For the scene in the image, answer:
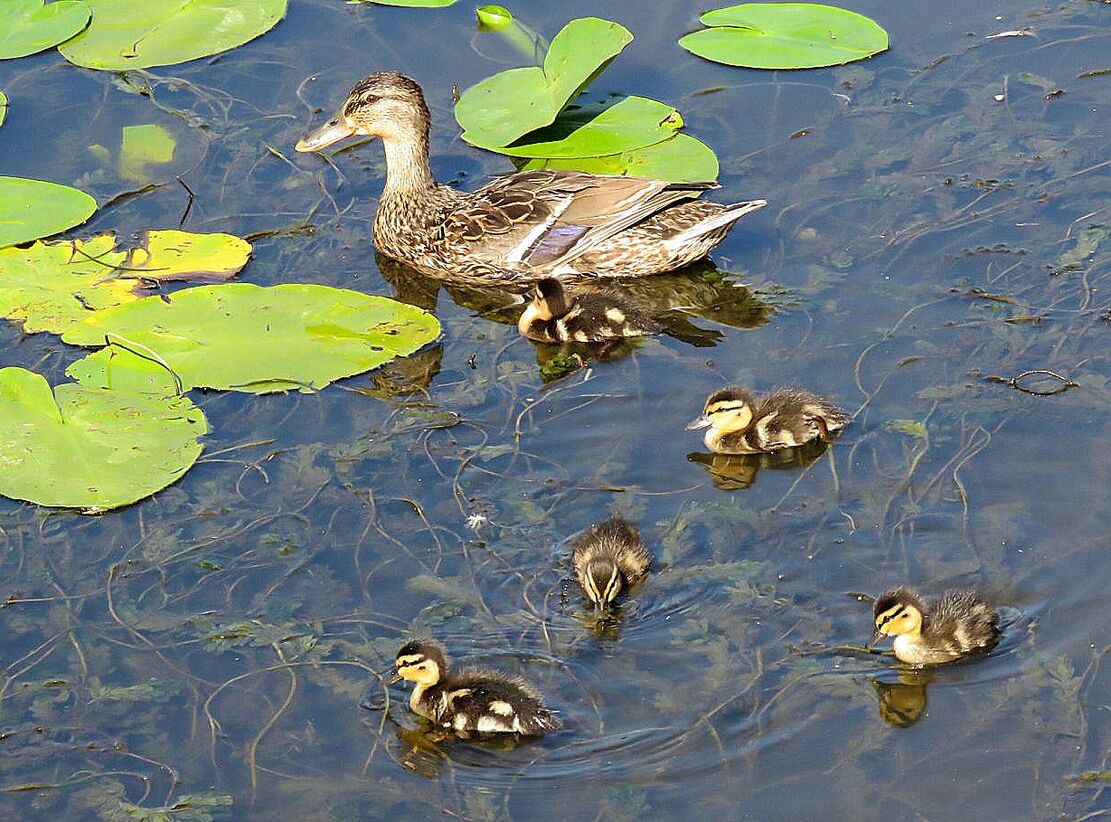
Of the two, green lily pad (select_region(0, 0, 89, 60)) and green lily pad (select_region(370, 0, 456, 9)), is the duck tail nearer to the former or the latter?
green lily pad (select_region(370, 0, 456, 9))

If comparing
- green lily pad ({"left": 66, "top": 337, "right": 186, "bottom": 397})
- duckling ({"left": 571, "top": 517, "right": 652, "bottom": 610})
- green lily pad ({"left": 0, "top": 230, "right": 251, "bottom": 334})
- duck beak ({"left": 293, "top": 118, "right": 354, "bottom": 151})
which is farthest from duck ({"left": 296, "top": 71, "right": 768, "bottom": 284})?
duckling ({"left": 571, "top": 517, "right": 652, "bottom": 610})

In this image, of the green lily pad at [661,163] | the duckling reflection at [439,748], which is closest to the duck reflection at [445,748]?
the duckling reflection at [439,748]

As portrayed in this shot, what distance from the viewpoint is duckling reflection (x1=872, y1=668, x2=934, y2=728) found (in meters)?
5.39

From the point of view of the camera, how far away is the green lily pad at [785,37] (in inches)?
357

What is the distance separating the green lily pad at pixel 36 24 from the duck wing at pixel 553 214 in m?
2.96

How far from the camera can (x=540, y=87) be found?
8.78 meters

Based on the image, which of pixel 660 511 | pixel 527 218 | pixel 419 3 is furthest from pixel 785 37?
pixel 660 511

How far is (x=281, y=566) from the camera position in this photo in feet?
19.9

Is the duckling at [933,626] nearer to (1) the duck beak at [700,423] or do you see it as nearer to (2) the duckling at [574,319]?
(1) the duck beak at [700,423]

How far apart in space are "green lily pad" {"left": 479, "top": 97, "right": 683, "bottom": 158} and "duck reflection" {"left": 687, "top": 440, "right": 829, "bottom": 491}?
2386 millimetres

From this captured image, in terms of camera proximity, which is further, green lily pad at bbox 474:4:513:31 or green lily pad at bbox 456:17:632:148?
green lily pad at bbox 474:4:513:31

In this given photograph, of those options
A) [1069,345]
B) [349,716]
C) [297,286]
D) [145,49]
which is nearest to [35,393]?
[297,286]

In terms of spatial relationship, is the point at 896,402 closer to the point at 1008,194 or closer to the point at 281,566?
the point at 1008,194

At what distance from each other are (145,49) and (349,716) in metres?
5.21
